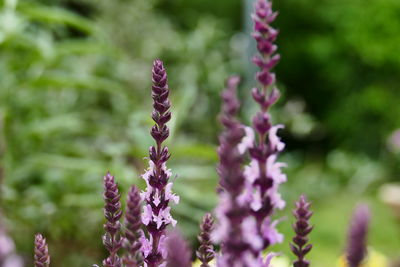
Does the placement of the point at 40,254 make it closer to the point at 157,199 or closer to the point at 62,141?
the point at 157,199

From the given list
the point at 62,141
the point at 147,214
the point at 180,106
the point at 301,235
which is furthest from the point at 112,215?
the point at 62,141

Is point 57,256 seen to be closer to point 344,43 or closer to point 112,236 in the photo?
point 112,236

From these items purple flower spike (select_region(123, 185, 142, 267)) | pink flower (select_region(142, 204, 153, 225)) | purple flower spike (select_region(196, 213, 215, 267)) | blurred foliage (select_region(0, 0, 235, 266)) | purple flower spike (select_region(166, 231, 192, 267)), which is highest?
blurred foliage (select_region(0, 0, 235, 266))

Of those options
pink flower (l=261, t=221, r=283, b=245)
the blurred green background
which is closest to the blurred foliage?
the blurred green background

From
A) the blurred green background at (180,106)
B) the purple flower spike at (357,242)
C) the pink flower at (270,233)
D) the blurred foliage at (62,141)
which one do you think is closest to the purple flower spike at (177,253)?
the pink flower at (270,233)

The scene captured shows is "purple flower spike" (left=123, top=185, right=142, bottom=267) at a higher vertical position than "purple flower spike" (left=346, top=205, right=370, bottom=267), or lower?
lower

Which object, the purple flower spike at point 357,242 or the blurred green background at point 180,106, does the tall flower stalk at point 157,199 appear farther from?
the blurred green background at point 180,106

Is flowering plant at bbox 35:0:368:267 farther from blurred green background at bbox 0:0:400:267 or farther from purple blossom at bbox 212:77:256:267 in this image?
blurred green background at bbox 0:0:400:267
